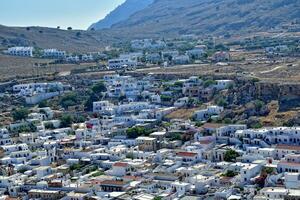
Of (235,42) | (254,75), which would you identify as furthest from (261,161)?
(235,42)

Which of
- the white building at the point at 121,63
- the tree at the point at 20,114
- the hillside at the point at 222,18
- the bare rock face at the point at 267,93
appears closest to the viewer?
the bare rock face at the point at 267,93

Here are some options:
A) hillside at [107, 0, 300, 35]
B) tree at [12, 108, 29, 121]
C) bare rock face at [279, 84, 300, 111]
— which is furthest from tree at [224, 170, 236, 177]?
hillside at [107, 0, 300, 35]

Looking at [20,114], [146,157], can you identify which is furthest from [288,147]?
[20,114]

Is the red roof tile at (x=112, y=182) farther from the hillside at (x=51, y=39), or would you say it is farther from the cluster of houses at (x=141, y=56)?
the hillside at (x=51, y=39)

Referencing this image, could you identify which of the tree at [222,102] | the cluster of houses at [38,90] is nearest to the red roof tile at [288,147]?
the tree at [222,102]

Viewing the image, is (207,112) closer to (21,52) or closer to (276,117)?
(276,117)

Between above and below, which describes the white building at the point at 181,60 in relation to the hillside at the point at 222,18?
below

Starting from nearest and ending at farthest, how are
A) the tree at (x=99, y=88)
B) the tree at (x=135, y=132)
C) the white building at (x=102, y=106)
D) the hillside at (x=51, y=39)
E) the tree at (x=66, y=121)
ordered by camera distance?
the tree at (x=135, y=132) < the tree at (x=66, y=121) < the white building at (x=102, y=106) < the tree at (x=99, y=88) < the hillside at (x=51, y=39)
